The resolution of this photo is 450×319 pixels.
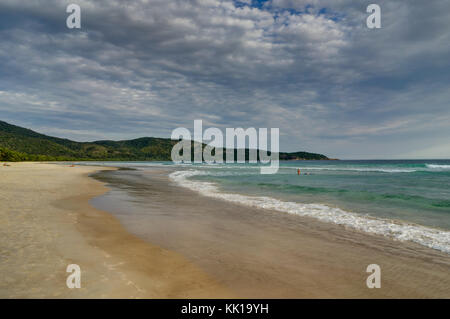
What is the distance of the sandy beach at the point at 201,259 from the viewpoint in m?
4.00

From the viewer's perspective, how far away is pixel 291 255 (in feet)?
19.0

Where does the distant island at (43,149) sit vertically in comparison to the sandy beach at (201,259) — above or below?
above

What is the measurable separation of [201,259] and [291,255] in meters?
2.17

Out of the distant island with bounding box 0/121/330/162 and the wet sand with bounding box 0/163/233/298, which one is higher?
the distant island with bounding box 0/121/330/162

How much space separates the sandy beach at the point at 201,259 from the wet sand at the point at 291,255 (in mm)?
23

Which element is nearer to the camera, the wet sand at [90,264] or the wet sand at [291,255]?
the wet sand at [90,264]

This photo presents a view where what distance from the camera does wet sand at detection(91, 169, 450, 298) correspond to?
166 inches

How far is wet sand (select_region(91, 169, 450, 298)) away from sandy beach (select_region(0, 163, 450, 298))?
0.02 meters

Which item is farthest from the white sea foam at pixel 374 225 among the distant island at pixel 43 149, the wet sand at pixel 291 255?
the distant island at pixel 43 149
